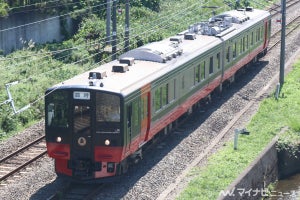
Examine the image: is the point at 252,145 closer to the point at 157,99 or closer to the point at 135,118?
the point at 157,99

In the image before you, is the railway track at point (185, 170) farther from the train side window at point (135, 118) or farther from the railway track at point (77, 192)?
the train side window at point (135, 118)

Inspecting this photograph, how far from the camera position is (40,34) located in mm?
32781

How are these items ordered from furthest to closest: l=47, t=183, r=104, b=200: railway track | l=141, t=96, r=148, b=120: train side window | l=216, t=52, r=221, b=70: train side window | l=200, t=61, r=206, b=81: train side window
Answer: l=216, t=52, r=221, b=70: train side window → l=200, t=61, r=206, b=81: train side window → l=141, t=96, r=148, b=120: train side window → l=47, t=183, r=104, b=200: railway track

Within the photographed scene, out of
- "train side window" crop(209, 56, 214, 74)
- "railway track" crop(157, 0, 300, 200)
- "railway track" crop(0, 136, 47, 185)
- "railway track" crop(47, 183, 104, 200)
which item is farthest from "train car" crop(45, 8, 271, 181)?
"railway track" crop(0, 136, 47, 185)

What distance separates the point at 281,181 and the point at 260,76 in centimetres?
982

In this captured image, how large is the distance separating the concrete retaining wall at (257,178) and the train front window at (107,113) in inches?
113

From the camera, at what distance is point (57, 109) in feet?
50.4

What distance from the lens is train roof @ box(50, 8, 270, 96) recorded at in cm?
1559

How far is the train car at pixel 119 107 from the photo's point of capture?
Answer: 1508cm

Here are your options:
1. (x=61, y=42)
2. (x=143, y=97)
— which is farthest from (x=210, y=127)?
(x=61, y=42)

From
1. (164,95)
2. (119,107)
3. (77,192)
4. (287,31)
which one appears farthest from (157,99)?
(287,31)

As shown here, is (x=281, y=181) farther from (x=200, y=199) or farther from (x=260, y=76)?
(x=260, y=76)

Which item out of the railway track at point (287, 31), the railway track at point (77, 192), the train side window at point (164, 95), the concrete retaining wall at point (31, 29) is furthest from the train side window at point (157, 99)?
the railway track at point (287, 31)

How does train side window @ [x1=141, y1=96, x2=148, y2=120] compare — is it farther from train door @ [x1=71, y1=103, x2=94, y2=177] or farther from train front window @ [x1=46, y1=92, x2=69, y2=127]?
train front window @ [x1=46, y1=92, x2=69, y2=127]
